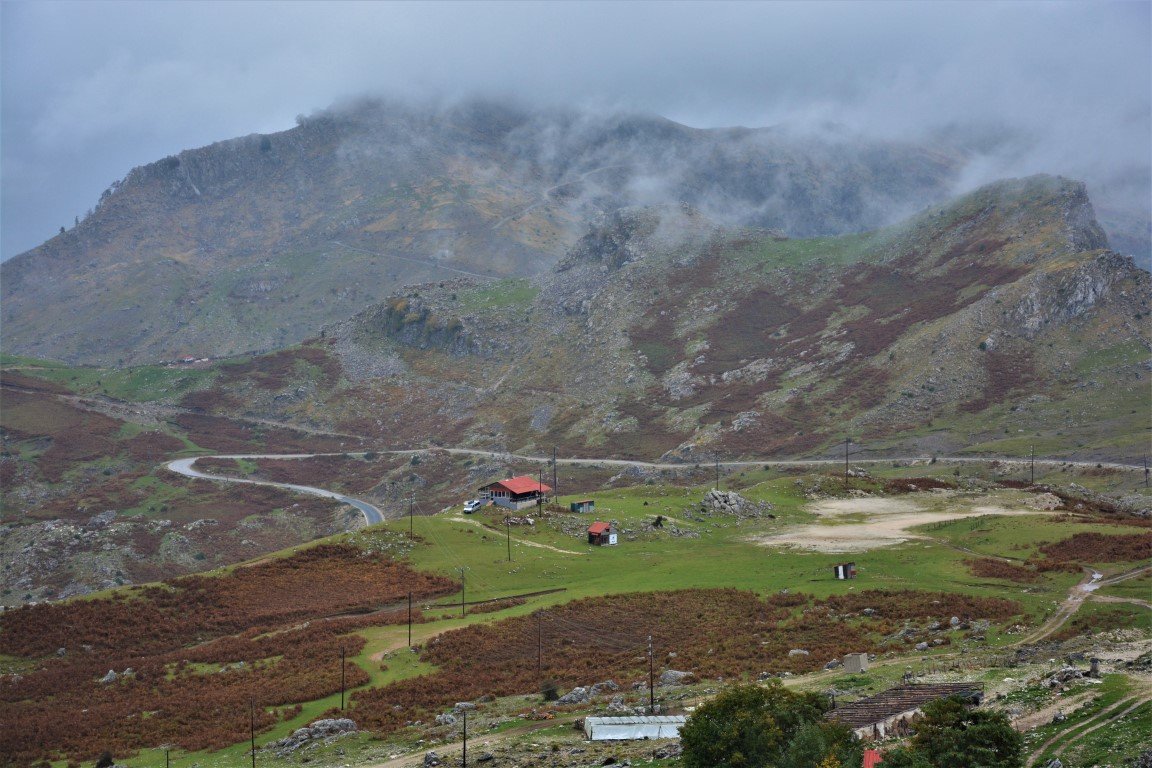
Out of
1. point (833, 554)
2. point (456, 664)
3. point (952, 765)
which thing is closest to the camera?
point (952, 765)

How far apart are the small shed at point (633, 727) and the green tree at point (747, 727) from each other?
8.60 metres

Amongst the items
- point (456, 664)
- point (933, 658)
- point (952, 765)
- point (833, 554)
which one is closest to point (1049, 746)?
point (952, 765)

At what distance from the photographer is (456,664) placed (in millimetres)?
56594

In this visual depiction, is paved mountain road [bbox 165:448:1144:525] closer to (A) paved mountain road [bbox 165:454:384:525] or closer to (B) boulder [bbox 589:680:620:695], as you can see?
(A) paved mountain road [bbox 165:454:384:525]

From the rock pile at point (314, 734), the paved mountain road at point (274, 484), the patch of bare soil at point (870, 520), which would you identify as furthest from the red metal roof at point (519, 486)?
the paved mountain road at point (274, 484)

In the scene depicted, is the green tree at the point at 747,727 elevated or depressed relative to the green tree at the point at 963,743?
depressed

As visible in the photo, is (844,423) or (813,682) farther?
(844,423)

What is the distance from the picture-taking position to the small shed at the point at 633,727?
135ft

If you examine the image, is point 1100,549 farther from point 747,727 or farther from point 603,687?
point 747,727

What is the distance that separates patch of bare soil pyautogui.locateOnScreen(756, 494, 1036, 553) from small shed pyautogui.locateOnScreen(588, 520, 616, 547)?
14.6 m

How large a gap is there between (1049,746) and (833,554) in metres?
49.4

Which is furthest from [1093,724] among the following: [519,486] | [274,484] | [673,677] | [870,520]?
[274,484]

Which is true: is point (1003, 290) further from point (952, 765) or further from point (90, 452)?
point (90, 452)

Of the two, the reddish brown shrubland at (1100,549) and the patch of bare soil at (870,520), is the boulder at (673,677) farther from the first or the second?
the patch of bare soil at (870,520)
